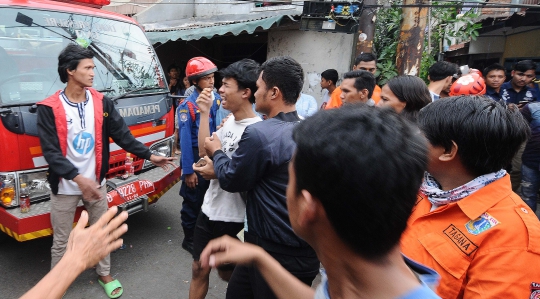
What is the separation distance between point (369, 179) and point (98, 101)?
245cm

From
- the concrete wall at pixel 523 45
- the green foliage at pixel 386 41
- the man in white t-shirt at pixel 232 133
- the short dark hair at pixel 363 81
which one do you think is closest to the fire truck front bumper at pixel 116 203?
the man in white t-shirt at pixel 232 133

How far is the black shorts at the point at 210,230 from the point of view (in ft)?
7.22

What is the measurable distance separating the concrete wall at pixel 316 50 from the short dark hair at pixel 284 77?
17.2 ft

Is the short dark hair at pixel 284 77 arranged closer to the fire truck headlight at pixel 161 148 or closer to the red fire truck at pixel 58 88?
the red fire truck at pixel 58 88

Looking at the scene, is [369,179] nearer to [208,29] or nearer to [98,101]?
[98,101]

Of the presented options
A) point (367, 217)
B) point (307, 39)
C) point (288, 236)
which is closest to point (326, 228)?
point (367, 217)

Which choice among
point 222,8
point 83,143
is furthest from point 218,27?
point 83,143

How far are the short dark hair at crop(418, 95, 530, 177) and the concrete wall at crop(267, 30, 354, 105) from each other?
19.3 feet

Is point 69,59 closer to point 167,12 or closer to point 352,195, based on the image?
point 352,195

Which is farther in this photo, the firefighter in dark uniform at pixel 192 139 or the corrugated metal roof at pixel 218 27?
the corrugated metal roof at pixel 218 27

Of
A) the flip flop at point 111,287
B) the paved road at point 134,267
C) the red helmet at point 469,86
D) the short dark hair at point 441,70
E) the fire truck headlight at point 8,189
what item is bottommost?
the paved road at point 134,267

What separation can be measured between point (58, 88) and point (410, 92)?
108 inches

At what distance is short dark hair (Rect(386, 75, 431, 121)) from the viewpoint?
238 cm

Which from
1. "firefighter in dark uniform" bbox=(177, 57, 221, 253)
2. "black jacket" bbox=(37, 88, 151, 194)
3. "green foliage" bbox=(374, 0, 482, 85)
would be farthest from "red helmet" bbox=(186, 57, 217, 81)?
"green foliage" bbox=(374, 0, 482, 85)
